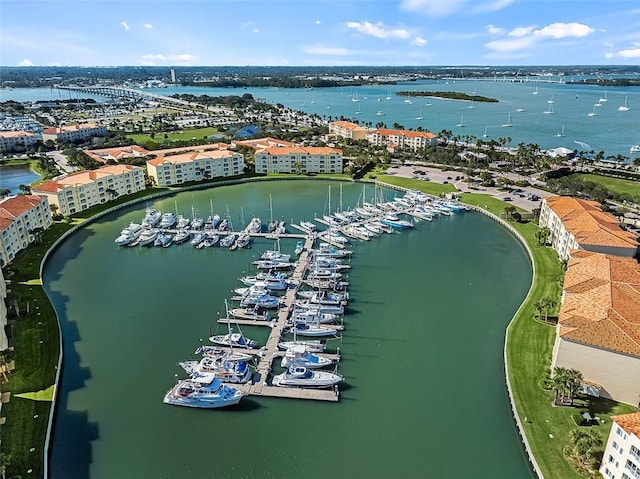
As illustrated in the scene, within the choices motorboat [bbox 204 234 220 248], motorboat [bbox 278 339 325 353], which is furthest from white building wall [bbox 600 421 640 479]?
motorboat [bbox 204 234 220 248]

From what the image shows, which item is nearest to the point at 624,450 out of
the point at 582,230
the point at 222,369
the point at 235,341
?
the point at 222,369

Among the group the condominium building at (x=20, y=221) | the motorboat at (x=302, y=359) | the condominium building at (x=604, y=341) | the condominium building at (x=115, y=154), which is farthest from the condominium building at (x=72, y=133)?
the condominium building at (x=604, y=341)

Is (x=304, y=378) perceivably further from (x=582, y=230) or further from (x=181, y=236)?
(x=582, y=230)

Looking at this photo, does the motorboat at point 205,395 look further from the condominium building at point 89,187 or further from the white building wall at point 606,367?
the condominium building at point 89,187

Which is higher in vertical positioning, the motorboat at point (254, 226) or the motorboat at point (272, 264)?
the motorboat at point (254, 226)

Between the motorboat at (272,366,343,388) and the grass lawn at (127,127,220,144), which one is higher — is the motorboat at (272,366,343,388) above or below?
below

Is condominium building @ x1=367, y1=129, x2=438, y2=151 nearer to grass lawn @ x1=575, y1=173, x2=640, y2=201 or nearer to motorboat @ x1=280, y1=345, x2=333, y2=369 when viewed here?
grass lawn @ x1=575, y1=173, x2=640, y2=201

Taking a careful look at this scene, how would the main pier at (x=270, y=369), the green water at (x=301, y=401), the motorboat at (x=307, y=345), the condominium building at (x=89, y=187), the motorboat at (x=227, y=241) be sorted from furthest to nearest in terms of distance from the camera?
the condominium building at (x=89, y=187)
the motorboat at (x=227, y=241)
the motorboat at (x=307, y=345)
the main pier at (x=270, y=369)
the green water at (x=301, y=401)
